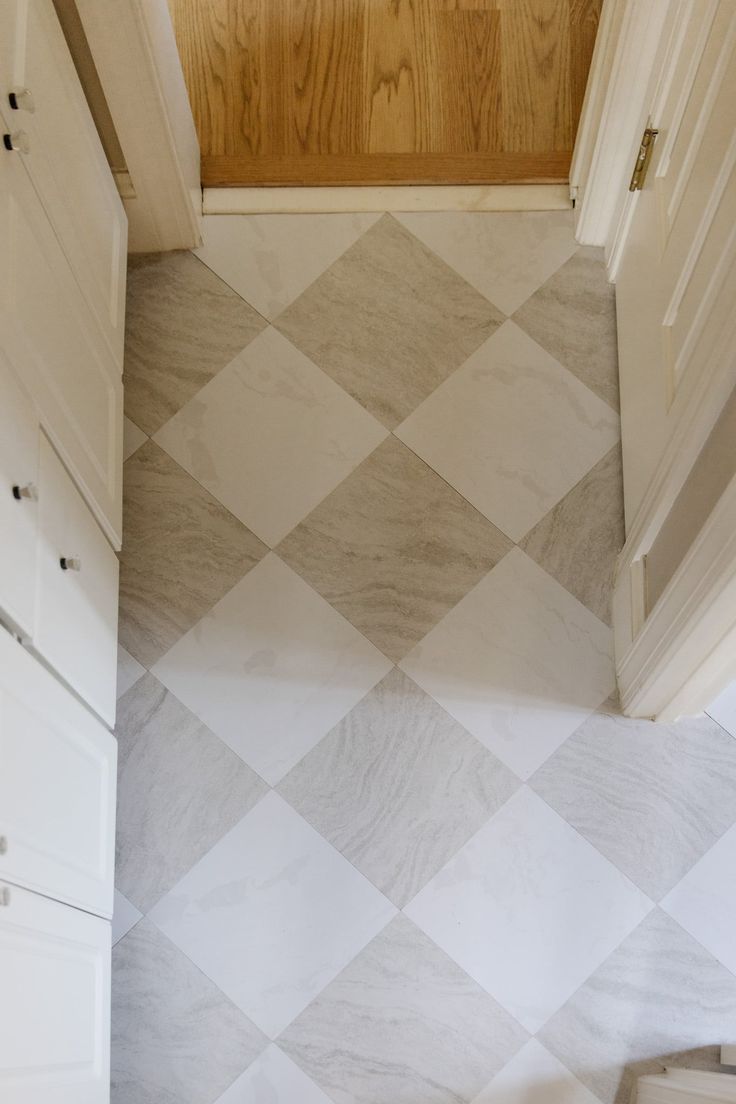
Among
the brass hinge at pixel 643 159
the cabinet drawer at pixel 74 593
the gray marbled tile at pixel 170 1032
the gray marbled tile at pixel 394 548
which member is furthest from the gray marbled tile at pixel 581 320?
the gray marbled tile at pixel 170 1032

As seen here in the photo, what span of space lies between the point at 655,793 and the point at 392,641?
55 centimetres

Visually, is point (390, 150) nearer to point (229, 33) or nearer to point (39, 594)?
point (229, 33)

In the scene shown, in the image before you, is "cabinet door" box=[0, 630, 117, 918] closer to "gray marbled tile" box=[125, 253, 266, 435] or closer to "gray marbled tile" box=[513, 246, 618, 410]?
"gray marbled tile" box=[125, 253, 266, 435]

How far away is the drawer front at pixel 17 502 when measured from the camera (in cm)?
134

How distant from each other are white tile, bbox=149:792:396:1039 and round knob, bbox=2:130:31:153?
1140mm

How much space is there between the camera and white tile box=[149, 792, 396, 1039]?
1.79 metres

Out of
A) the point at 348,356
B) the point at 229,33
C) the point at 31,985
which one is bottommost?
the point at 31,985

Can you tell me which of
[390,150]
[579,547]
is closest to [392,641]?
[579,547]

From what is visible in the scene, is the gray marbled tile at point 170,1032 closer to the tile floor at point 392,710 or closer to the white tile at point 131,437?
the tile floor at point 392,710

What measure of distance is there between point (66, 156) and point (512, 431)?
0.95 meters

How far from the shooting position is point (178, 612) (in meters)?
1.97

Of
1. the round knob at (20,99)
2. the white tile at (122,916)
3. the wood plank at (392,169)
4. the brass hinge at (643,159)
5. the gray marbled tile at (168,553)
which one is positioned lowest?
the white tile at (122,916)

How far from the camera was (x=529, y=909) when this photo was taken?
1.82 metres

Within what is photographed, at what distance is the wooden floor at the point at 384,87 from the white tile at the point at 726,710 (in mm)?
1114
